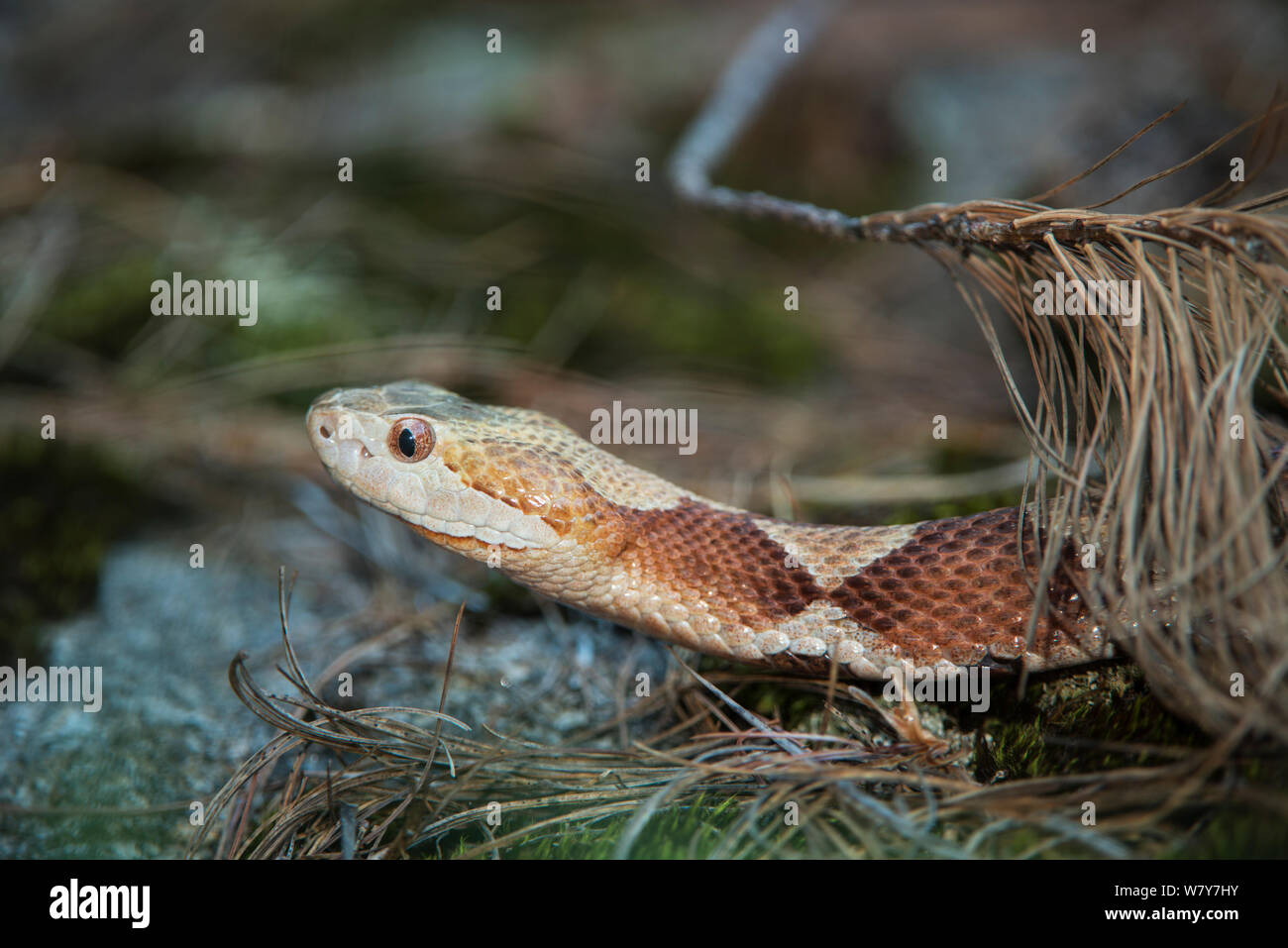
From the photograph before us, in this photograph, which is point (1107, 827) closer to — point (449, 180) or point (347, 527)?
point (347, 527)

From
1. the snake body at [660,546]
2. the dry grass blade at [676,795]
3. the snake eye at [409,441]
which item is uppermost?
the snake eye at [409,441]

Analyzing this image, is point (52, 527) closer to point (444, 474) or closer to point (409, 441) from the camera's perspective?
point (409, 441)

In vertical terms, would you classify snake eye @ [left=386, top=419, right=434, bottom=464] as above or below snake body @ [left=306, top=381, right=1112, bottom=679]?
above

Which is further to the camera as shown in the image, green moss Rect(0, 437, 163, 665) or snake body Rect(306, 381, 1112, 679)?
green moss Rect(0, 437, 163, 665)

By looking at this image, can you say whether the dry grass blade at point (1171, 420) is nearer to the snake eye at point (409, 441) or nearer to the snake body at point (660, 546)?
the snake body at point (660, 546)

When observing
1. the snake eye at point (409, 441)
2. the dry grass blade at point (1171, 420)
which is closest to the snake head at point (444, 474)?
the snake eye at point (409, 441)

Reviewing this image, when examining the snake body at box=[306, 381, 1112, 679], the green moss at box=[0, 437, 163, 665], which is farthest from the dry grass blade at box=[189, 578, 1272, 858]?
the green moss at box=[0, 437, 163, 665]

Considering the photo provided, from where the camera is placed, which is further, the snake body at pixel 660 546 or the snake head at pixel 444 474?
the snake head at pixel 444 474

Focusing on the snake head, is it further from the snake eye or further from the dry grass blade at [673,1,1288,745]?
the dry grass blade at [673,1,1288,745]
